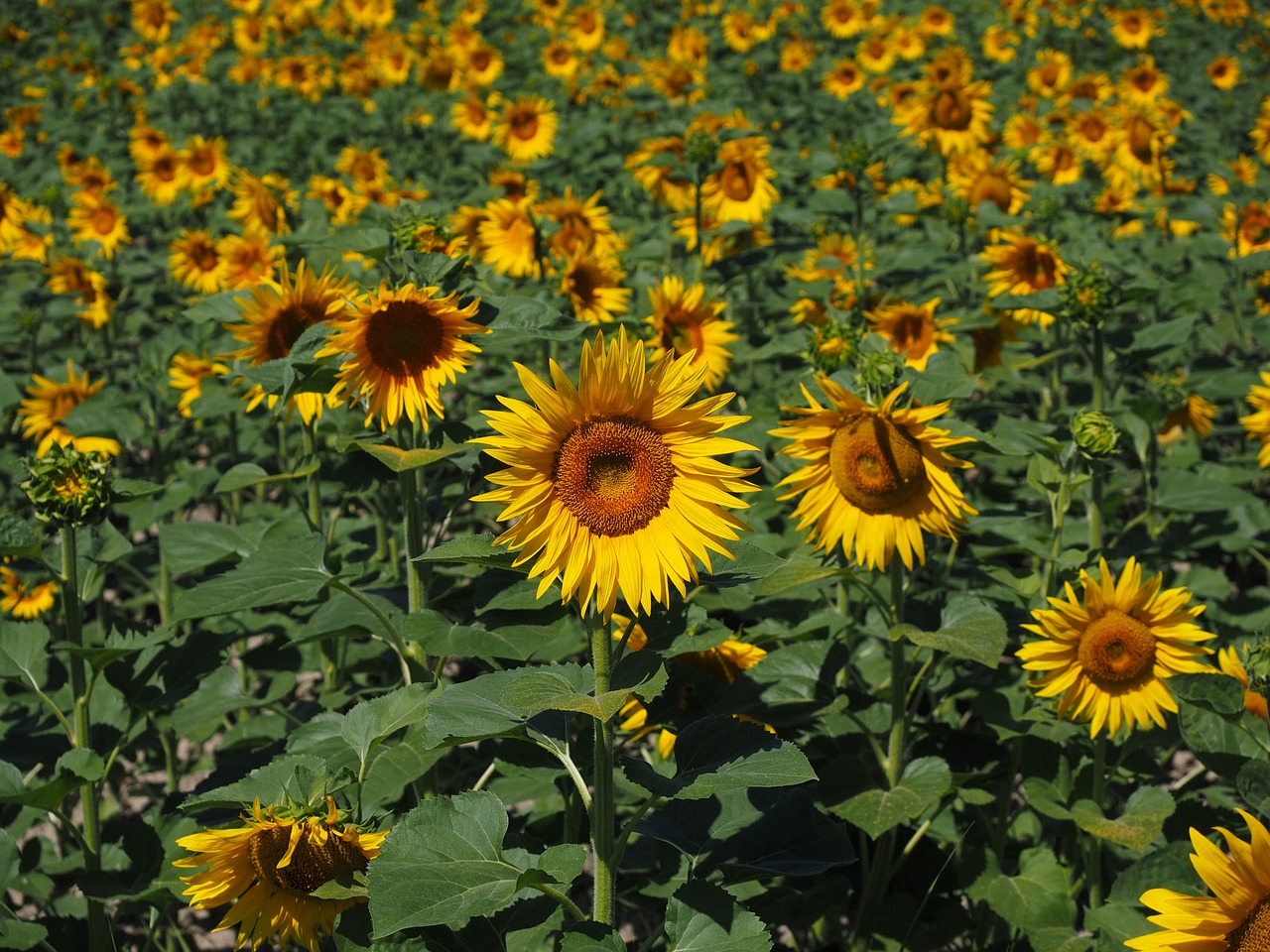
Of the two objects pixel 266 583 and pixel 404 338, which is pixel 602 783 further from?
pixel 404 338

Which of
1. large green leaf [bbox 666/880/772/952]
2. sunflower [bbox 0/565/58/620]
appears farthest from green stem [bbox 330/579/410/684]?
sunflower [bbox 0/565/58/620]

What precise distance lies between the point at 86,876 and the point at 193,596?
728mm

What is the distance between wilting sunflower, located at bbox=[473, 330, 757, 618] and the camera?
172cm

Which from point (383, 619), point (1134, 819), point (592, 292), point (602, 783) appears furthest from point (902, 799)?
point (592, 292)

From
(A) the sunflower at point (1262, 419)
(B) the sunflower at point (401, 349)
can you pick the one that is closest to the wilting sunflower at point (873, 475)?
(B) the sunflower at point (401, 349)

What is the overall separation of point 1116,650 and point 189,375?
3512 millimetres

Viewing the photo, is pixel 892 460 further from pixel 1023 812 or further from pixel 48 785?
pixel 48 785

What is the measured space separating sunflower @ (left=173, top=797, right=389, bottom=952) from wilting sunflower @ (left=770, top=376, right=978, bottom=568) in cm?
112

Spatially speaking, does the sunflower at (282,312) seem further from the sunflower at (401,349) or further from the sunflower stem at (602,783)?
the sunflower stem at (602,783)

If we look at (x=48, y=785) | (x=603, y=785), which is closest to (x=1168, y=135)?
(x=603, y=785)

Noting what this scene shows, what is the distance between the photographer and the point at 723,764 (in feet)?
6.00

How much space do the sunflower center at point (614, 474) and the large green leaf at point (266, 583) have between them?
775 mm

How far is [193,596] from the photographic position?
2.25 m

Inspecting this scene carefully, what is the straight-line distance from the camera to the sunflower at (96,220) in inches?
247
